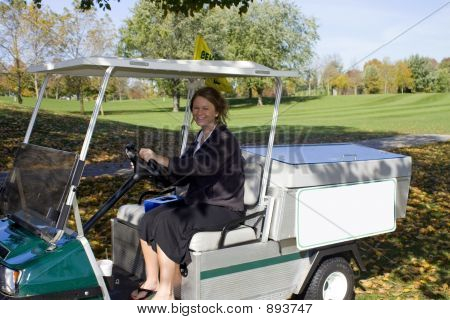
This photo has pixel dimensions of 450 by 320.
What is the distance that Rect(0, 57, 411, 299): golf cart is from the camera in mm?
2591

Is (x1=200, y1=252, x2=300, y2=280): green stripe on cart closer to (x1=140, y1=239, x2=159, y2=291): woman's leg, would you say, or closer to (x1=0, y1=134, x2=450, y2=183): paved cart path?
(x1=140, y1=239, x2=159, y2=291): woman's leg

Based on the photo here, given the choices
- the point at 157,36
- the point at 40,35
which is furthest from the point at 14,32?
the point at 157,36

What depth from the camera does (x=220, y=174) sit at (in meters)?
3.25

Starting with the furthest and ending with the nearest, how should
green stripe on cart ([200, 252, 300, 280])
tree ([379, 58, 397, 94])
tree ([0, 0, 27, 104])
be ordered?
tree ([379, 58, 397, 94]), tree ([0, 0, 27, 104]), green stripe on cart ([200, 252, 300, 280])

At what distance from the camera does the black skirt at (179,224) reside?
9.77 feet

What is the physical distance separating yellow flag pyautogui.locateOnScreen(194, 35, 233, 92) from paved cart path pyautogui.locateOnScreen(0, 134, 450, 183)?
552 centimetres

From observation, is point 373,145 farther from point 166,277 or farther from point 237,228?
point 166,277

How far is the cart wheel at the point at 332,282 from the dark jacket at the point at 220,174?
82cm

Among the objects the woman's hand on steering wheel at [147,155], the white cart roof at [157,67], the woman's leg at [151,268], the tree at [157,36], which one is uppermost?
the tree at [157,36]

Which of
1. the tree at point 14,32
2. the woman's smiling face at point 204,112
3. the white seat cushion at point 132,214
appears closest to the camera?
the woman's smiling face at point 204,112

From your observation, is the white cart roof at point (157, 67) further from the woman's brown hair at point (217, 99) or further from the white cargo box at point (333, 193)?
the white cargo box at point (333, 193)

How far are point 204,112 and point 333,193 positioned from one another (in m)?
1.10

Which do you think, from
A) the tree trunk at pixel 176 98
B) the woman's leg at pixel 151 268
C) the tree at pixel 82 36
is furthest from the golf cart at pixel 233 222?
the tree at pixel 82 36

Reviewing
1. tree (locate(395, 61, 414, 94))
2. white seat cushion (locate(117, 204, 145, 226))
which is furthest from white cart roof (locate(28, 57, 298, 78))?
tree (locate(395, 61, 414, 94))
